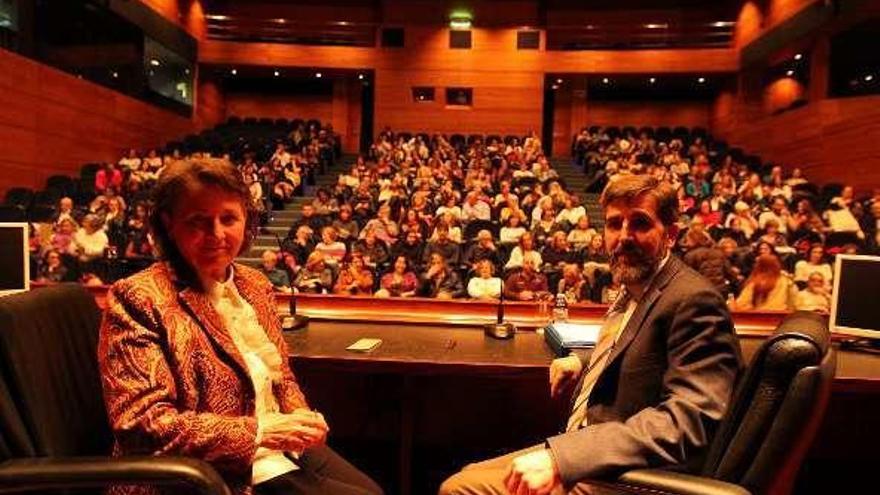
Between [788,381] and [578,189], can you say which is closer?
[788,381]

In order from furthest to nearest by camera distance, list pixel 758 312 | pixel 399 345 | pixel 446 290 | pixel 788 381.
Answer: pixel 446 290 < pixel 758 312 < pixel 399 345 < pixel 788 381

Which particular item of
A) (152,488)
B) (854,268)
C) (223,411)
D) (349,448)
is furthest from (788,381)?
(349,448)

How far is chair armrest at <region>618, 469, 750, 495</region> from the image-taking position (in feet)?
2.85

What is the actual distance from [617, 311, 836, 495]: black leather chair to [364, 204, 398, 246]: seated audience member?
4830mm

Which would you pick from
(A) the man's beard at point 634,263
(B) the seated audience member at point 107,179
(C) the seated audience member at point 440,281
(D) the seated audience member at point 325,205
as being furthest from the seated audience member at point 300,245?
(A) the man's beard at point 634,263

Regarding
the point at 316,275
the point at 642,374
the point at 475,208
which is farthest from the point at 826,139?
the point at 642,374

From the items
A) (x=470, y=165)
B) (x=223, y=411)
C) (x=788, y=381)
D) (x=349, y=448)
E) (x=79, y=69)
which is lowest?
(x=349, y=448)

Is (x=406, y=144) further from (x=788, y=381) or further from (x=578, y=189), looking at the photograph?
(x=788, y=381)

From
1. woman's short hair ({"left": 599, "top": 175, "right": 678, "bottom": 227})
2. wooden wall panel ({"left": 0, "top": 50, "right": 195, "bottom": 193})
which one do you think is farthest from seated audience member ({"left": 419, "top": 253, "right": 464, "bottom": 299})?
wooden wall panel ({"left": 0, "top": 50, "right": 195, "bottom": 193})

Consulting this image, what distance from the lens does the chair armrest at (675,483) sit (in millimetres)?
870

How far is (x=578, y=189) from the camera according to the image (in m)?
9.56

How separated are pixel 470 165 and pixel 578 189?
1686 mm

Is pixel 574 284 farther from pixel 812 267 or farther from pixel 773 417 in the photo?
pixel 773 417

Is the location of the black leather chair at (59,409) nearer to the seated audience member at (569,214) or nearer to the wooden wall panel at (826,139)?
the seated audience member at (569,214)
